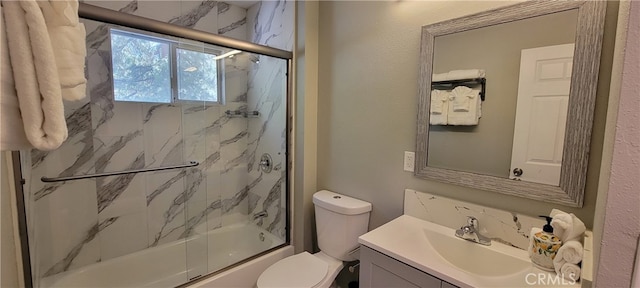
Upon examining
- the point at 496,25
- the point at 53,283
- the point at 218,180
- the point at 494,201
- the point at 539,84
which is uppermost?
the point at 496,25

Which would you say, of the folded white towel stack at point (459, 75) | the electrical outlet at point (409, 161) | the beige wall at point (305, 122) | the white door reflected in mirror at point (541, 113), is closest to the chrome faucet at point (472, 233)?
the white door reflected in mirror at point (541, 113)

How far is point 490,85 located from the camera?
50.3 inches

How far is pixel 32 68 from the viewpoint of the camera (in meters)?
0.50

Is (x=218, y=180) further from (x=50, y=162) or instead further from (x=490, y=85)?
(x=490, y=85)

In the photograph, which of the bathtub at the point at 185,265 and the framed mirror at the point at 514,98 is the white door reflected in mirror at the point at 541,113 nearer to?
the framed mirror at the point at 514,98

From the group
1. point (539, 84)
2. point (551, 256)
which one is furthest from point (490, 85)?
point (551, 256)

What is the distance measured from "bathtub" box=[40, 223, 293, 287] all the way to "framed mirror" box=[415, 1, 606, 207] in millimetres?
1366

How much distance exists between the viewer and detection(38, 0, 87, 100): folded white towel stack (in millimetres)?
542

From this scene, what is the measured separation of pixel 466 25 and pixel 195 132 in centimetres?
203

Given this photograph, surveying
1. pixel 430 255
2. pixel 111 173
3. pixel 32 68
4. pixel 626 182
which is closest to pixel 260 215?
pixel 111 173

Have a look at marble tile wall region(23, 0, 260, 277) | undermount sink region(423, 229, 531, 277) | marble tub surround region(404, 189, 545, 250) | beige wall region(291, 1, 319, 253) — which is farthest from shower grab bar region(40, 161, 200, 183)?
undermount sink region(423, 229, 531, 277)

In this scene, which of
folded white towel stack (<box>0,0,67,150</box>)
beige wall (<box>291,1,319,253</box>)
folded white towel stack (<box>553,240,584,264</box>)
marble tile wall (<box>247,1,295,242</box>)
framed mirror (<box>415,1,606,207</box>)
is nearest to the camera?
folded white towel stack (<box>0,0,67,150</box>)

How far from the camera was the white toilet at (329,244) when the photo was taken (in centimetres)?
155
